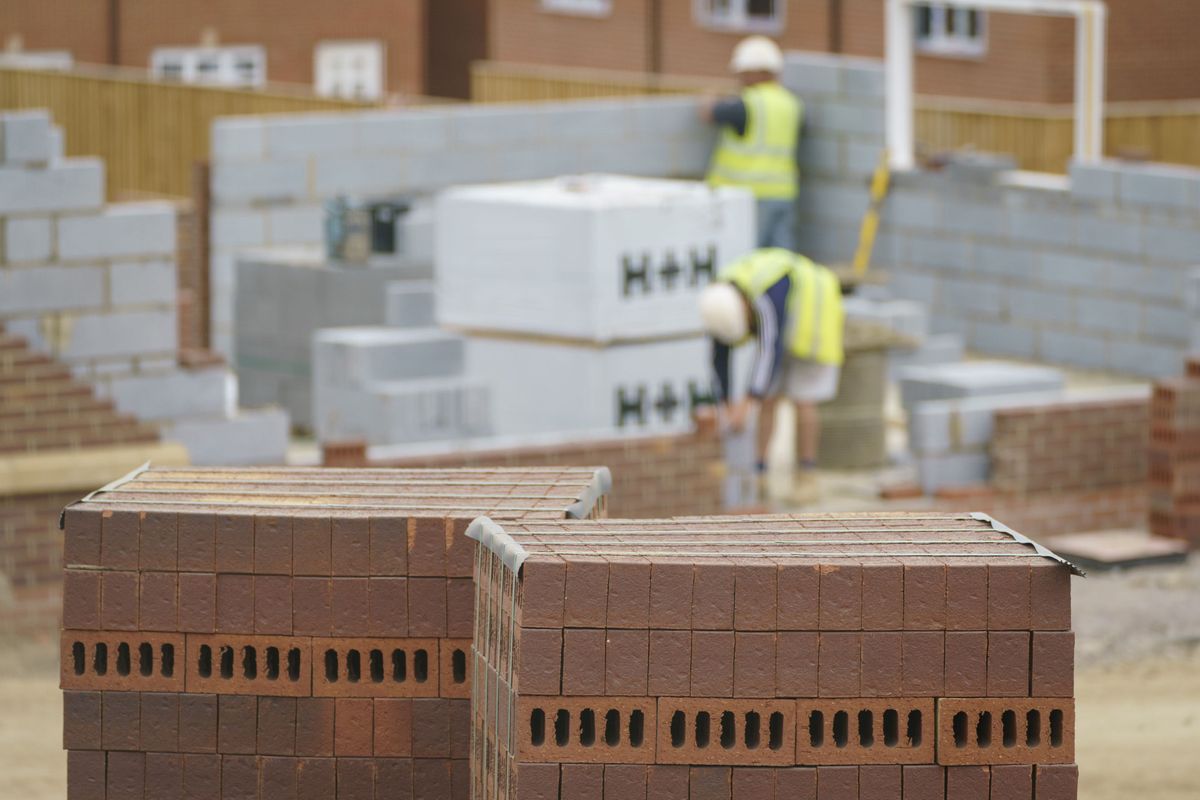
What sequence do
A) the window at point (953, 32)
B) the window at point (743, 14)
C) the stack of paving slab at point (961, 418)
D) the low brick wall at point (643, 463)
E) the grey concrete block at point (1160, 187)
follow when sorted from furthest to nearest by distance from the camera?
the window at point (743, 14) < the window at point (953, 32) < the grey concrete block at point (1160, 187) < the stack of paving slab at point (961, 418) < the low brick wall at point (643, 463)

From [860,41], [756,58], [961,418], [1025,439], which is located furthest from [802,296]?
[860,41]

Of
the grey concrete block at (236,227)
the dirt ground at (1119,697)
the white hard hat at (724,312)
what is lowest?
the dirt ground at (1119,697)

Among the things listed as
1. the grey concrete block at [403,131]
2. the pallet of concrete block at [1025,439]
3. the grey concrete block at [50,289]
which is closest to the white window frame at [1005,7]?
the grey concrete block at [403,131]

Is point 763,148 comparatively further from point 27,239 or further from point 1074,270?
point 27,239

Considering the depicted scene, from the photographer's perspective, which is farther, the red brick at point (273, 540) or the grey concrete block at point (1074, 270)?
the grey concrete block at point (1074, 270)

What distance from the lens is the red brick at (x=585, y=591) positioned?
270 inches

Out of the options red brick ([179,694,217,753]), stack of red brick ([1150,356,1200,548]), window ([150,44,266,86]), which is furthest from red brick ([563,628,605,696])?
window ([150,44,266,86])

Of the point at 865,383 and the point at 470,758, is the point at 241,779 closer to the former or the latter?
the point at 470,758

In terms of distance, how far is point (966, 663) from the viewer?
702 cm

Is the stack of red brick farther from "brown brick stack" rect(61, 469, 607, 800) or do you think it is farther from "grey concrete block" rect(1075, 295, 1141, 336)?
"brown brick stack" rect(61, 469, 607, 800)

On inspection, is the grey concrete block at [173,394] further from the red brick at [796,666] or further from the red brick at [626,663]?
the red brick at [796,666]

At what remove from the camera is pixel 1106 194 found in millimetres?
18516

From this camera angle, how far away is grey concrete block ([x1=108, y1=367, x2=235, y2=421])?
14.1 meters

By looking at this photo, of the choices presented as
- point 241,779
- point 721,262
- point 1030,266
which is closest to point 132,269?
point 721,262
